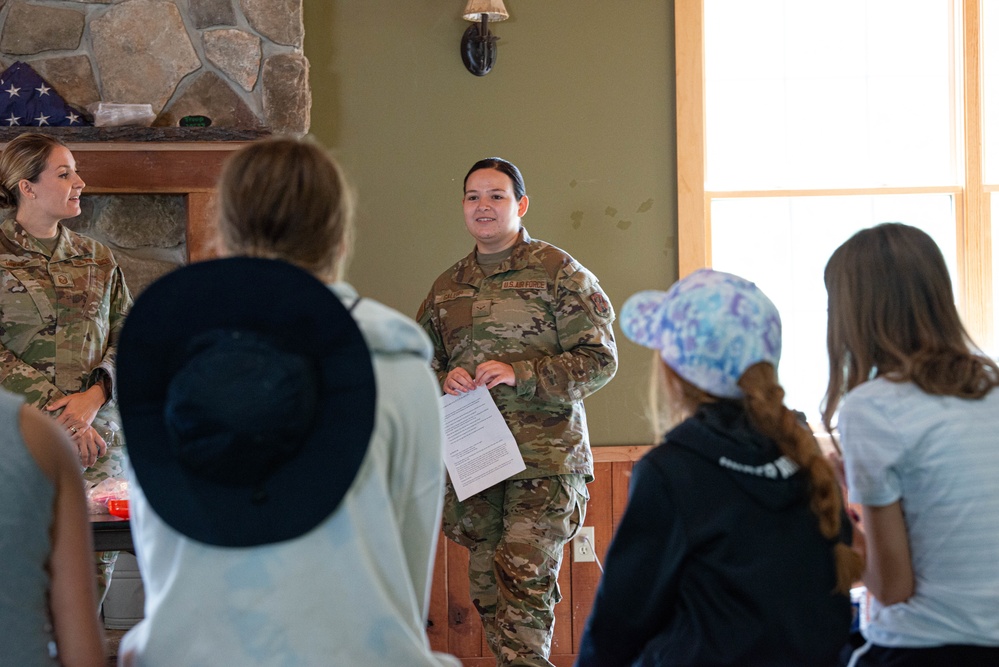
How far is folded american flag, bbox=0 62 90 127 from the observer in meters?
3.16

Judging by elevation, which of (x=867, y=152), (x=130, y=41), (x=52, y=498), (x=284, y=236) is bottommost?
(x=52, y=498)

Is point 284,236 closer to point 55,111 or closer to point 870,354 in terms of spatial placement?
point 870,354

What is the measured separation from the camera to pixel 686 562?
1.32 metres

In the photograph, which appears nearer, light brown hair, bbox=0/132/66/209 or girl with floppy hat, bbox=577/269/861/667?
girl with floppy hat, bbox=577/269/861/667

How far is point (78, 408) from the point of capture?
9.03ft

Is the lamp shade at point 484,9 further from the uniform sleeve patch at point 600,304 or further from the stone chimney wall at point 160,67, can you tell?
the uniform sleeve patch at point 600,304

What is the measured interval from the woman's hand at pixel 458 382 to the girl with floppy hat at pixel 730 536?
135cm

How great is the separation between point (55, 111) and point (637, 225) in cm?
206

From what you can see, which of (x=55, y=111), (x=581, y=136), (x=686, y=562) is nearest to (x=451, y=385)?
(x=581, y=136)

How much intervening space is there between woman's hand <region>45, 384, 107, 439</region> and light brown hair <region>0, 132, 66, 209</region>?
0.64 metres

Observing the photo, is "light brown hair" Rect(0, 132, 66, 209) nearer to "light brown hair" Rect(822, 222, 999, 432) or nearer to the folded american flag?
the folded american flag

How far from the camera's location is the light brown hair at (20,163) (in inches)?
111

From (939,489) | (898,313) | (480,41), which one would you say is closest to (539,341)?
(480,41)

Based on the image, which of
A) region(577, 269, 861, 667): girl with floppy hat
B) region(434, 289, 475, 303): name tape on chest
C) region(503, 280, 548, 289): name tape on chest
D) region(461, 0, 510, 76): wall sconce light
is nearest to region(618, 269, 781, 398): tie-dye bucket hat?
region(577, 269, 861, 667): girl with floppy hat
